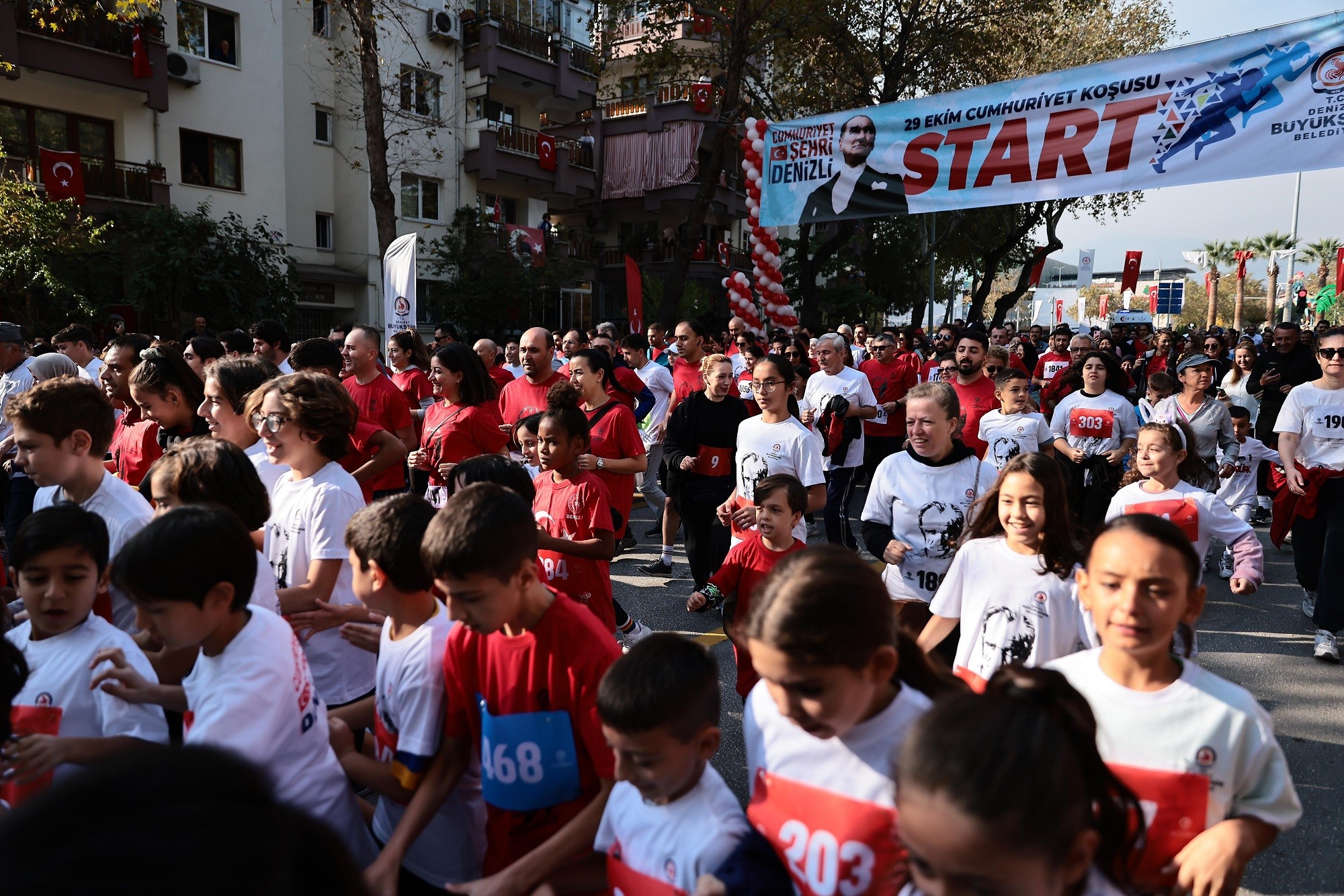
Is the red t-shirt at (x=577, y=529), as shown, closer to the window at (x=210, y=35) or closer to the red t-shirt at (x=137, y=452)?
the red t-shirt at (x=137, y=452)

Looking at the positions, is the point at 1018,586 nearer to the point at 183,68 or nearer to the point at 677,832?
the point at 677,832

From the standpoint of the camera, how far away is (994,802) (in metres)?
1.26

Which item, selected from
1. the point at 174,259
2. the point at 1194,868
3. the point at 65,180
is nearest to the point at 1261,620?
the point at 1194,868

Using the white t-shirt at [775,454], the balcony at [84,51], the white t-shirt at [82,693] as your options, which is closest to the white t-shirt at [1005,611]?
the white t-shirt at [775,454]

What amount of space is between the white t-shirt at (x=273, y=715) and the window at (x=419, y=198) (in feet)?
85.6

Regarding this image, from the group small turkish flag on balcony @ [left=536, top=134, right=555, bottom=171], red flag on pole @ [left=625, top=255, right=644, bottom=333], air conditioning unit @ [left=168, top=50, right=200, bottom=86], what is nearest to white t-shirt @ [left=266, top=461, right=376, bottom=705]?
red flag on pole @ [left=625, top=255, right=644, bottom=333]

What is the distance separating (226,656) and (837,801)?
57.6 inches

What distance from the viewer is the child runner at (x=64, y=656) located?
207 centimetres

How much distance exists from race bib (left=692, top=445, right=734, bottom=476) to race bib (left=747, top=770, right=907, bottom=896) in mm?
4654

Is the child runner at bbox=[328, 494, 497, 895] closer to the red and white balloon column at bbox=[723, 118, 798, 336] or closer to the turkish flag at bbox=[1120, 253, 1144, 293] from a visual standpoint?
the red and white balloon column at bbox=[723, 118, 798, 336]

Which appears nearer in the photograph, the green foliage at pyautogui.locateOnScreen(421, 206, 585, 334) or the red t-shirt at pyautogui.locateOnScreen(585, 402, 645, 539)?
→ the red t-shirt at pyautogui.locateOnScreen(585, 402, 645, 539)

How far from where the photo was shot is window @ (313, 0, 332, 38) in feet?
77.0

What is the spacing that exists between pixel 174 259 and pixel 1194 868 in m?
19.2

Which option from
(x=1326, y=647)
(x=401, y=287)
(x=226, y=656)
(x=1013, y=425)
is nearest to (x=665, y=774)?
(x=226, y=656)
